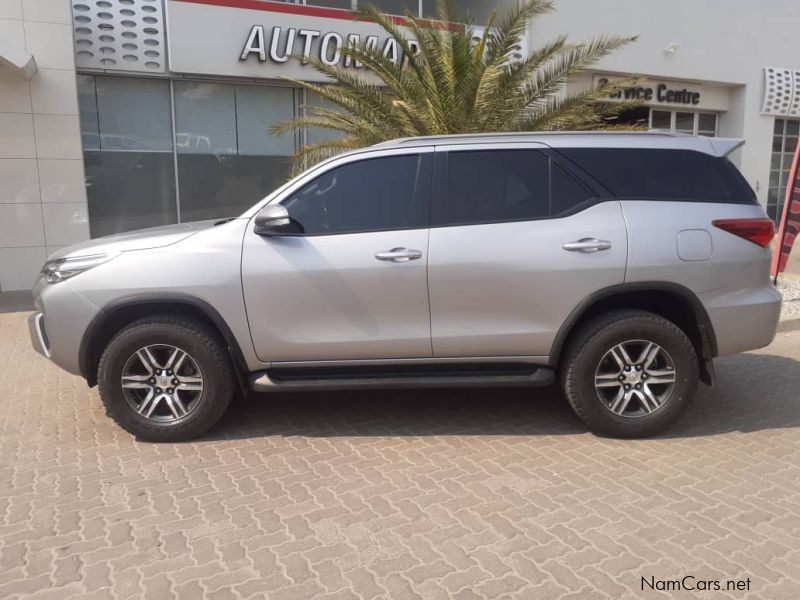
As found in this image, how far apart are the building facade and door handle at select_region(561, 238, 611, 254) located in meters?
5.28

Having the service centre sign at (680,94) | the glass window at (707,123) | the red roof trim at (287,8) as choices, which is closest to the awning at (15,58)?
the red roof trim at (287,8)

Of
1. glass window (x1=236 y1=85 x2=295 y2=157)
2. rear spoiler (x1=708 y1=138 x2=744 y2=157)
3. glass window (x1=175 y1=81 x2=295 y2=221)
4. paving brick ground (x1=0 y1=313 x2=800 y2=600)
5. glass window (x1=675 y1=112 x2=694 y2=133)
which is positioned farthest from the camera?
glass window (x1=675 y1=112 x2=694 y2=133)

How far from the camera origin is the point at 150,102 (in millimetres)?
10625

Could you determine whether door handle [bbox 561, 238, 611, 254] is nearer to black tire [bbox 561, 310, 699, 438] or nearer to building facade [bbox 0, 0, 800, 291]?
black tire [bbox 561, 310, 699, 438]

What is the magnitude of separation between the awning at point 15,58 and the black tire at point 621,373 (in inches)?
334

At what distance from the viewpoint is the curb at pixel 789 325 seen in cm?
755

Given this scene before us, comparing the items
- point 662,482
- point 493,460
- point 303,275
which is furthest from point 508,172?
point 662,482

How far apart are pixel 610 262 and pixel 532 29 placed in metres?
10.0

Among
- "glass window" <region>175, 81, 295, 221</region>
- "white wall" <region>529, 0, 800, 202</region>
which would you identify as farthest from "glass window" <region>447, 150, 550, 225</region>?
"white wall" <region>529, 0, 800, 202</region>

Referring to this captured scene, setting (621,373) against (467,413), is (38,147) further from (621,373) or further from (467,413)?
(621,373)

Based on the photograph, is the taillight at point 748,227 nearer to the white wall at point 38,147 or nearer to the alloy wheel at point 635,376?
the alloy wheel at point 635,376

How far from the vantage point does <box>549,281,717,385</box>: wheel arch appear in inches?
161

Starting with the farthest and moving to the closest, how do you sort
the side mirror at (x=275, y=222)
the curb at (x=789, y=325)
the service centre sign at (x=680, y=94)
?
the service centre sign at (x=680, y=94) < the curb at (x=789, y=325) < the side mirror at (x=275, y=222)

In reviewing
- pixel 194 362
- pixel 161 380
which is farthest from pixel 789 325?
pixel 161 380
